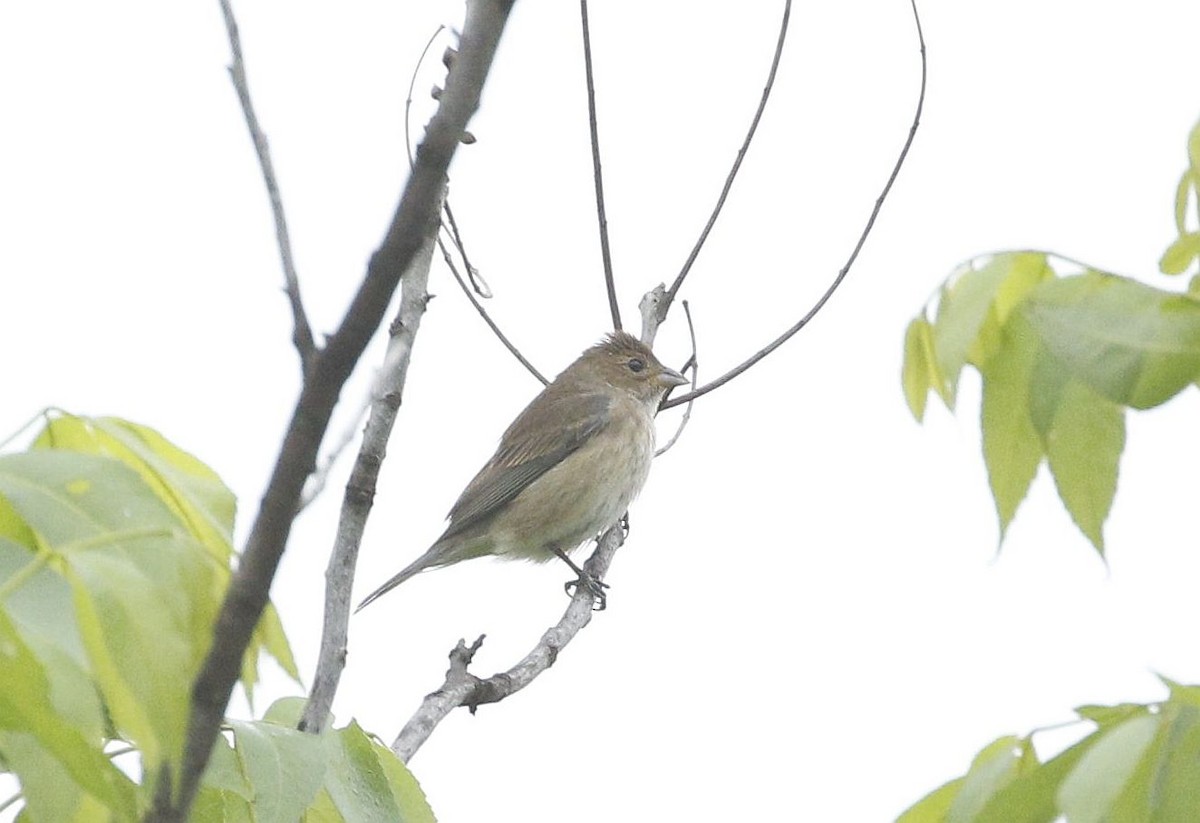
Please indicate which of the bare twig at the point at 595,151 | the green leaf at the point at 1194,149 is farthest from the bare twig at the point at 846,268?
the green leaf at the point at 1194,149

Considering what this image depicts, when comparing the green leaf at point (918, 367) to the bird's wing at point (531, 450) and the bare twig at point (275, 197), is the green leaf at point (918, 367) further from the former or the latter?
the bird's wing at point (531, 450)

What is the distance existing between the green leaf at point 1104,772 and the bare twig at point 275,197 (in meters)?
1.11

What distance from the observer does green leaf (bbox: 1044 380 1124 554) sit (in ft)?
7.68

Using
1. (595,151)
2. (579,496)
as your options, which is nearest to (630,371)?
(579,496)

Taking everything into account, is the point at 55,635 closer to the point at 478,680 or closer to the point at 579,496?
the point at 478,680

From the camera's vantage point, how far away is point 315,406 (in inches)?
73.5

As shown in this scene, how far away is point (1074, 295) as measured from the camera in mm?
2338

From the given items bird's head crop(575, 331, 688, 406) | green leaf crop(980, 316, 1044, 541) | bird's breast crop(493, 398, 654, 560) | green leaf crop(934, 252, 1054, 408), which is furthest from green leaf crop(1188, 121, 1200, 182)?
bird's head crop(575, 331, 688, 406)

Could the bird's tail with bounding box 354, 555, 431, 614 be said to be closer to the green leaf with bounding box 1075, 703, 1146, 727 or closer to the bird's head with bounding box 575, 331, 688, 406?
the bird's head with bounding box 575, 331, 688, 406

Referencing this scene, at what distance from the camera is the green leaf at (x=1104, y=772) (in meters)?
1.89

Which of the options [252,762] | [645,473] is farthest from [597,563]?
[252,762]

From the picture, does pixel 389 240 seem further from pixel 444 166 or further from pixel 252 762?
pixel 252 762

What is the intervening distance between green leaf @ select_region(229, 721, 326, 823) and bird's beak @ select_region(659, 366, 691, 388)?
25.2ft

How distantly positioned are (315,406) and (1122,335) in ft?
3.84
